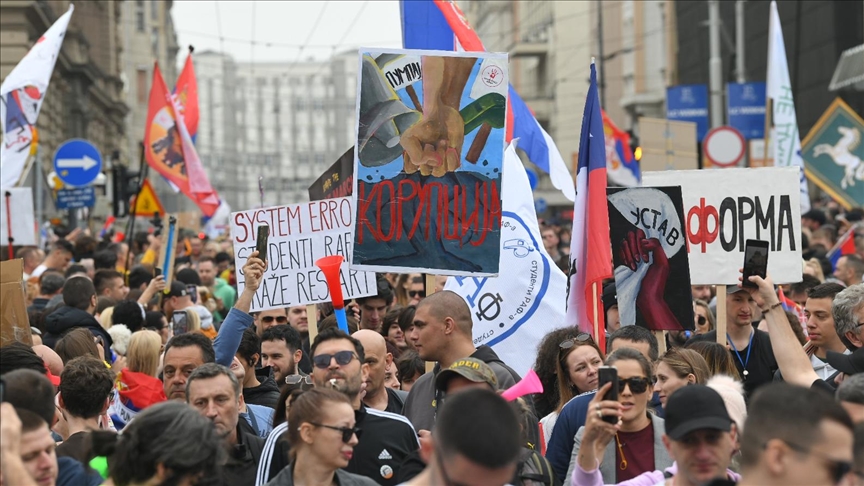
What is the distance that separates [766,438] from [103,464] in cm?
276

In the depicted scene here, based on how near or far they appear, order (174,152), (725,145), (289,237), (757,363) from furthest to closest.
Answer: (725,145), (174,152), (289,237), (757,363)

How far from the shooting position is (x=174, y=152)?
62.4 feet

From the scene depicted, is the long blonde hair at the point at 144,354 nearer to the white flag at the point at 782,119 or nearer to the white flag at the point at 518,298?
the white flag at the point at 518,298

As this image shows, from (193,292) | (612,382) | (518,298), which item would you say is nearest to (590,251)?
(518,298)

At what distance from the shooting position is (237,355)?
772cm

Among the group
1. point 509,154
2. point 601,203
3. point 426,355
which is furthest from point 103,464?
point 509,154

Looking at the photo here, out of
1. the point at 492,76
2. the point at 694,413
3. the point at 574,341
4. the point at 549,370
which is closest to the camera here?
the point at 694,413

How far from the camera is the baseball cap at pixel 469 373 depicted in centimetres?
540

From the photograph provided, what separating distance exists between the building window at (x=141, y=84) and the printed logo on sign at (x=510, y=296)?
8478cm

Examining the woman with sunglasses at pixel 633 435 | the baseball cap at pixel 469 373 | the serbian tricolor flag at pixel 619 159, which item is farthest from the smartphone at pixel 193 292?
the serbian tricolor flag at pixel 619 159

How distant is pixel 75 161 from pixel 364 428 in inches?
625

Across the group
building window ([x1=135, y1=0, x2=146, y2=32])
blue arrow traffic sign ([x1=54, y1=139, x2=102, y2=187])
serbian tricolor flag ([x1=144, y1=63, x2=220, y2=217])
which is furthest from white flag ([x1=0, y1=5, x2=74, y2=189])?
building window ([x1=135, y1=0, x2=146, y2=32])

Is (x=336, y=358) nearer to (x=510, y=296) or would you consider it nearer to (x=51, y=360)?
(x=51, y=360)

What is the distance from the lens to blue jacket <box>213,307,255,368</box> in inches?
285
